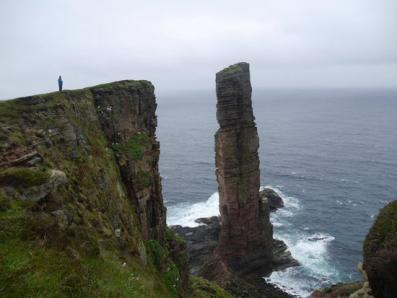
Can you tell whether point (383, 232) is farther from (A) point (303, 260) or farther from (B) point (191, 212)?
(B) point (191, 212)

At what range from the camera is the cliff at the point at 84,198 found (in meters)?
15.4

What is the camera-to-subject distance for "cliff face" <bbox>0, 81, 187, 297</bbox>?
51.0ft

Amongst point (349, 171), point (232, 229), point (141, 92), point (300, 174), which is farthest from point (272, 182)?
point (141, 92)

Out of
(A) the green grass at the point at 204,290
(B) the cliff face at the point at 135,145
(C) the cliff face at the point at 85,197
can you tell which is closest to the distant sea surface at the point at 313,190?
(A) the green grass at the point at 204,290

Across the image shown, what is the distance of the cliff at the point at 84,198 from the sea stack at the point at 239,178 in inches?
1280

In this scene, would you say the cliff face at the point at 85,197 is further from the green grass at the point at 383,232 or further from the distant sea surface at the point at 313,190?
the distant sea surface at the point at 313,190

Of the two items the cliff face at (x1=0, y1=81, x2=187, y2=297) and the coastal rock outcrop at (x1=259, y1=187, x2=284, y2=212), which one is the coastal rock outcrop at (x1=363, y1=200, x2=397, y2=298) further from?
the coastal rock outcrop at (x1=259, y1=187, x2=284, y2=212)

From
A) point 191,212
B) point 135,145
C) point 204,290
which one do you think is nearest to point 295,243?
point 191,212

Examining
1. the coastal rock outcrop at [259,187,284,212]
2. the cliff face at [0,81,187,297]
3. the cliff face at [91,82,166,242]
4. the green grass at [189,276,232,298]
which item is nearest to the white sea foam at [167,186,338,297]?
the coastal rock outcrop at [259,187,284,212]

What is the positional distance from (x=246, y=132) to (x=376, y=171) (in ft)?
214

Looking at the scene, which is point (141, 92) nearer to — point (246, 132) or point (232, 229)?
point (246, 132)

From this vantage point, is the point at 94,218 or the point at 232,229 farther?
the point at 232,229

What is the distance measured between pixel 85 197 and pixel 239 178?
158 feet

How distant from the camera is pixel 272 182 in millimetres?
116062
